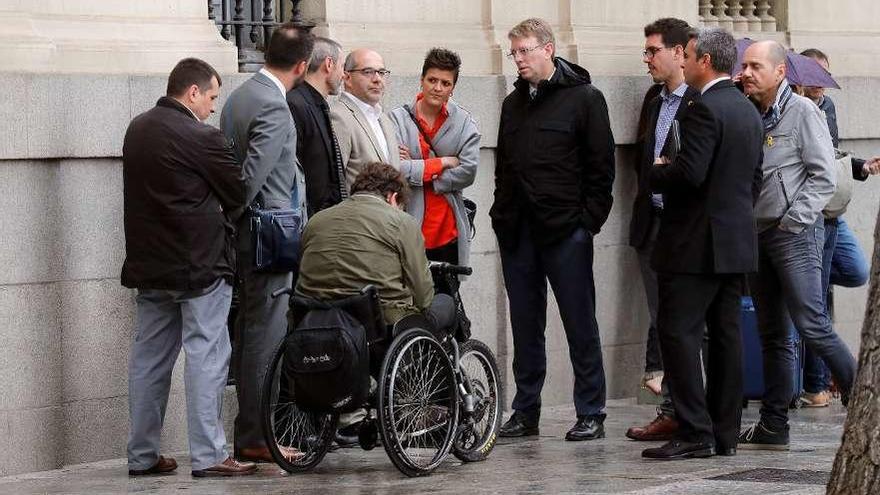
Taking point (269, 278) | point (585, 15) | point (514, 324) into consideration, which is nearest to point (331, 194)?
point (269, 278)

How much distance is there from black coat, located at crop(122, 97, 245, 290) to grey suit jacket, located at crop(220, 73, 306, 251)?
209 millimetres

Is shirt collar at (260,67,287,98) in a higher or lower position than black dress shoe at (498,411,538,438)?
higher

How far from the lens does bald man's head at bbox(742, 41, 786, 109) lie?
9352 millimetres

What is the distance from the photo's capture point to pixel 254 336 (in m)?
8.83

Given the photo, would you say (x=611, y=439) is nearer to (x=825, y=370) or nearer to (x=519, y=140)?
(x=519, y=140)

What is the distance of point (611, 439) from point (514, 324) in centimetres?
80

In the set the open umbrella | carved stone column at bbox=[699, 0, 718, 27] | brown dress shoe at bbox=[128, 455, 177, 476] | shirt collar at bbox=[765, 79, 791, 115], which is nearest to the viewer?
brown dress shoe at bbox=[128, 455, 177, 476]

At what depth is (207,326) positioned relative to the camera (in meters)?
8.50

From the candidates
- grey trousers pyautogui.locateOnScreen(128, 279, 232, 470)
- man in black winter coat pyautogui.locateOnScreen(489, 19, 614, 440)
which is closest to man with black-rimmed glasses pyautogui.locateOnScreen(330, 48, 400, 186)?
man in black winter coat pyautogui.locateOnScreen(489, 19, 614, 440)

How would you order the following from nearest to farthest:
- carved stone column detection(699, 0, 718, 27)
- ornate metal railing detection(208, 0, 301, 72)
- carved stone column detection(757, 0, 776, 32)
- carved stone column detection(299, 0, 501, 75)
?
ornate metal railing detection(208, 0, 301, 72) < carved stone column detection(299, 0, 501, 75) < carved stone column detection(699, 0, 718, 27) < carved stone column detection(757, 0, 776, 32)

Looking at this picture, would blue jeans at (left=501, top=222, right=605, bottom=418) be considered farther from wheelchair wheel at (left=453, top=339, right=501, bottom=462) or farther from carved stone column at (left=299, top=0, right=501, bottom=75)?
carved stone column at (left=299, top=0, right=501, bottom=75)

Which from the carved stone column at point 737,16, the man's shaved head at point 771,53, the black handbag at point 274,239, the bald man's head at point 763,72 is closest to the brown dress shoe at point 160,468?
the black handbag at point 274,239

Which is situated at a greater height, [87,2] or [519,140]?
[87,2]

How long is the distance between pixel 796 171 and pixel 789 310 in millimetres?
712
